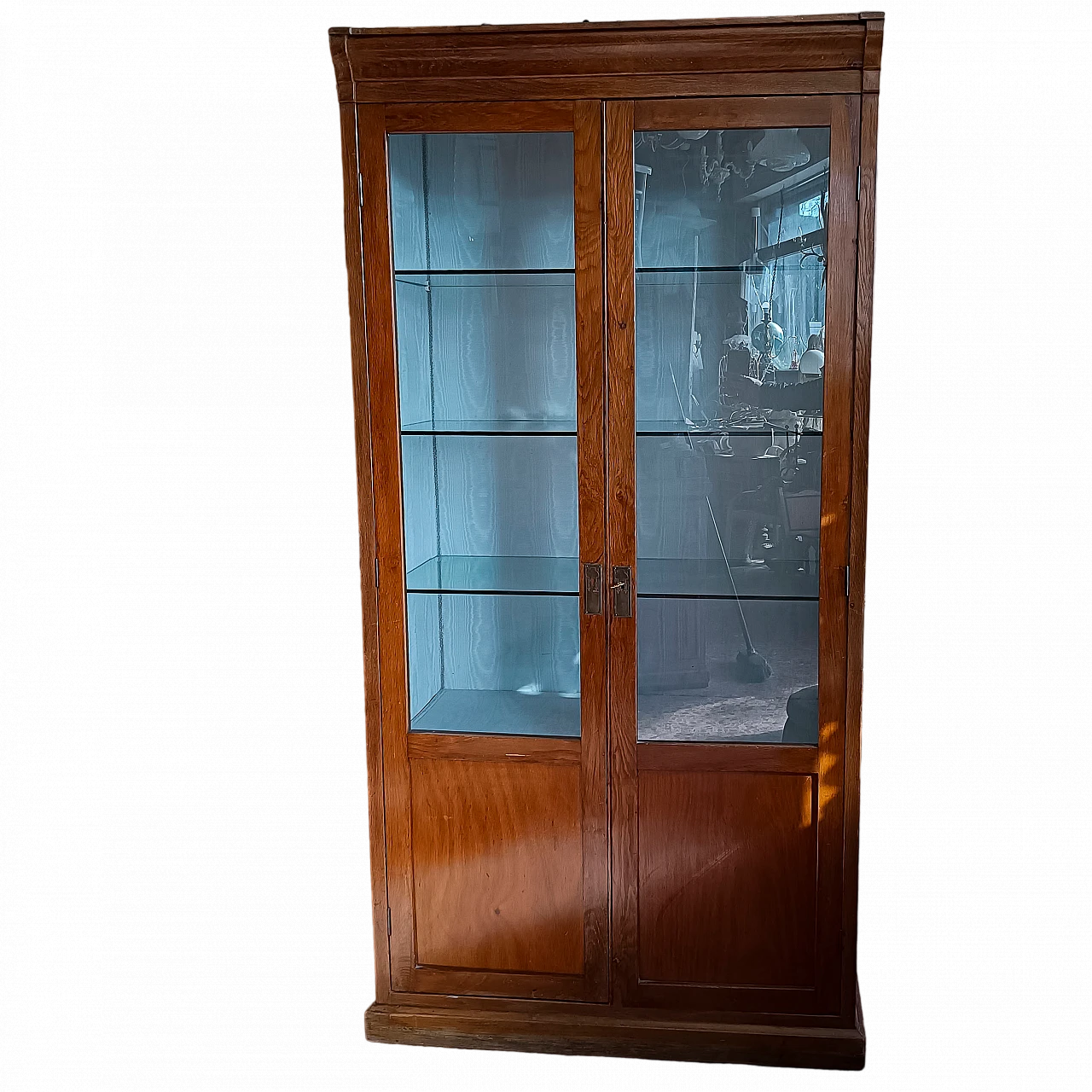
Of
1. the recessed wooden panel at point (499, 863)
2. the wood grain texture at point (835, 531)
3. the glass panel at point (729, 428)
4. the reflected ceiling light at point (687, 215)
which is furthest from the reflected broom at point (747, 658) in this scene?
the reflected ceiling light at point (687, 215)

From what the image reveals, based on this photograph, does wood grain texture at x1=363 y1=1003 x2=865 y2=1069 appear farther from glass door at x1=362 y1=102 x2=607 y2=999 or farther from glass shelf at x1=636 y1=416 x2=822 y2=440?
glass shelf at x1=636 y1=416 x2=822 y2=440

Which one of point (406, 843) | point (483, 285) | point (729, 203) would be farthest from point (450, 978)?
point (729, 203)

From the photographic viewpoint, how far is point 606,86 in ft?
10.5

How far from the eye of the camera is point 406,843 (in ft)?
11.8

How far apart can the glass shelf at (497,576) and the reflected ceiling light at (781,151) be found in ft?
3.76

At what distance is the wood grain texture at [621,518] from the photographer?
3246 millimetres

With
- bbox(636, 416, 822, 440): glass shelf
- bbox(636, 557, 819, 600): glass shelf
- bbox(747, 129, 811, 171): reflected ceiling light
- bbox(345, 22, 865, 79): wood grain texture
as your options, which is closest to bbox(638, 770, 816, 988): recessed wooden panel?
bbox(636, 557, 819, 600): glass shelf

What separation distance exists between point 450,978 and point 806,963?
99cm

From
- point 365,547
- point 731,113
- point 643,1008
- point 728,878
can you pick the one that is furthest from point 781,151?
point 643,1008

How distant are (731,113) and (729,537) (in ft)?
3.54

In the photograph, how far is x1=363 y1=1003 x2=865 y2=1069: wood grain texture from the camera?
3.51 m

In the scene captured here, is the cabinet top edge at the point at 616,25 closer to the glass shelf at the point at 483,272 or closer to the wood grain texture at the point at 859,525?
the wood grain texture at the point at 859,525

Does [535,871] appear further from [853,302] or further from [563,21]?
[563,21]

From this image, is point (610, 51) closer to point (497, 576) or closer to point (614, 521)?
point (614, 521)
